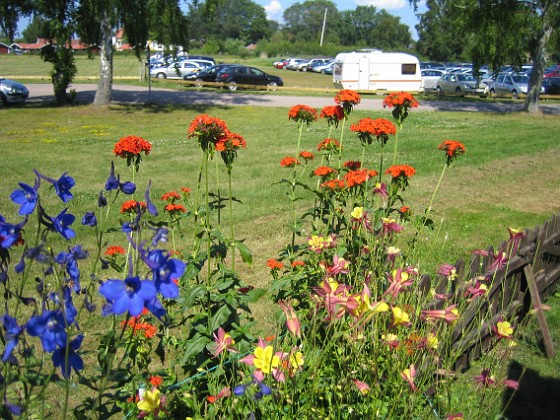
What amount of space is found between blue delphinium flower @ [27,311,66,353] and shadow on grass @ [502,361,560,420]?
2960mm

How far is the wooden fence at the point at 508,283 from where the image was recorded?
3396mm

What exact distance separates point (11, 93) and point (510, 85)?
24.2 meters

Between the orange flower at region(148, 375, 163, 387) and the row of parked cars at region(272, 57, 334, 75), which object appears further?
the row of parked cars at region(272, 57, 334, 75)

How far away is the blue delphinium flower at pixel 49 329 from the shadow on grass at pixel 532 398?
2960 millimetres

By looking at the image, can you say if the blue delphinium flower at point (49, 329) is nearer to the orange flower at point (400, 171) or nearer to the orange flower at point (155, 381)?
the orange flower at point (155, 381)

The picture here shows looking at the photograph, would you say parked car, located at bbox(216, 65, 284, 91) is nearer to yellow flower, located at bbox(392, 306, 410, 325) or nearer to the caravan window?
the caravan window

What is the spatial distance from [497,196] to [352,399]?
7359mm

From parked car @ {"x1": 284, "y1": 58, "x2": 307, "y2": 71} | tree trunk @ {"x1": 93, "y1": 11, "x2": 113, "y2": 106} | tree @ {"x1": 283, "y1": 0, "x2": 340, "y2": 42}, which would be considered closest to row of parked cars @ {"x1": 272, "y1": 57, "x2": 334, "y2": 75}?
parked car @ {"x1": 284, "y1": 58, "x2": 307, "y2": 71}

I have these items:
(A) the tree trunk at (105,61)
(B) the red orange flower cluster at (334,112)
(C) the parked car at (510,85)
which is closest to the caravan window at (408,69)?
(C) the parked car at (510,85)

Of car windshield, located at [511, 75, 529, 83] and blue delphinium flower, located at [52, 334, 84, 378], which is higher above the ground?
car windshield, located at [511, 75, 529, 83]

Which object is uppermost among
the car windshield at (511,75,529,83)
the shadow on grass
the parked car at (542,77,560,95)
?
the car windshield at (511,75,529,83)

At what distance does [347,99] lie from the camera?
412cm

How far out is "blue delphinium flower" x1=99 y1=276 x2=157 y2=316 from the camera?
1.37 meters

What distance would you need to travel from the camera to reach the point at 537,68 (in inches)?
805
